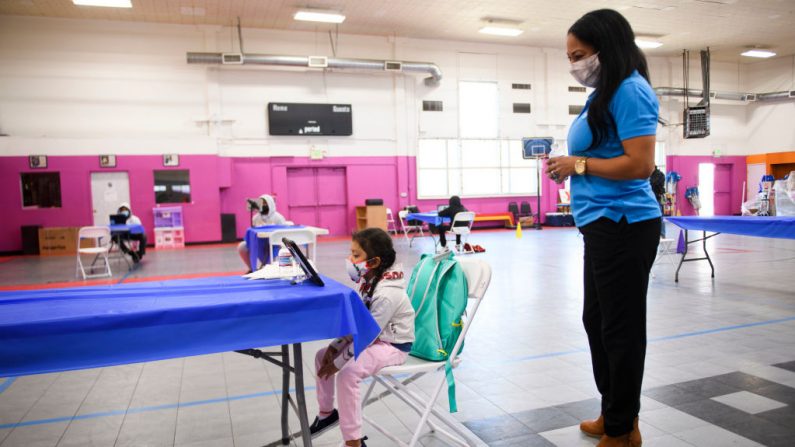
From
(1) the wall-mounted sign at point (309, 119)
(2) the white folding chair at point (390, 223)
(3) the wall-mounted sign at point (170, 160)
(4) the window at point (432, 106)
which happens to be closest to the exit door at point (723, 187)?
(4) the window at point (432, 106)

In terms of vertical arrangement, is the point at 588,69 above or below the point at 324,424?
above

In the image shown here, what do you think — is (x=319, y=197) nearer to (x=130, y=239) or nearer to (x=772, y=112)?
(x=130, y=239)

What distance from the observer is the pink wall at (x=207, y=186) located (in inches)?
511

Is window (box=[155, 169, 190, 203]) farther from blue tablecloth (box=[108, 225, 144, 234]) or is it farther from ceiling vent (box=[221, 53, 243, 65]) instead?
blue tablecloth (box=[108, 225, 144, 234])

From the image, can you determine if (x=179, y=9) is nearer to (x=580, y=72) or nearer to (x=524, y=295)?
(x=524, y=295)

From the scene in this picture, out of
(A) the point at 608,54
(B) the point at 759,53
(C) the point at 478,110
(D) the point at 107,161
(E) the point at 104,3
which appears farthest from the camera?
(B) the point at 759,53

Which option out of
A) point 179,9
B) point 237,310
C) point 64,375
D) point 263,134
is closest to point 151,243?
point 263,134

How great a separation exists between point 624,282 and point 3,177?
1531 centimetres

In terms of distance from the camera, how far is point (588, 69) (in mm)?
Answer: 1918

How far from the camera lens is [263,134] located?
14.8 metres

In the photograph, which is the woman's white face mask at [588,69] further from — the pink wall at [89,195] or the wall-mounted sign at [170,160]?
the wall-mounted sign at [170,160]

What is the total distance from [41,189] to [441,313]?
47.3ft

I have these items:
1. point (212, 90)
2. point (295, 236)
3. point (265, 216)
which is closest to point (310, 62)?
point (212, 90)

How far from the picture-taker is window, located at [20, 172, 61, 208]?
512 inches
